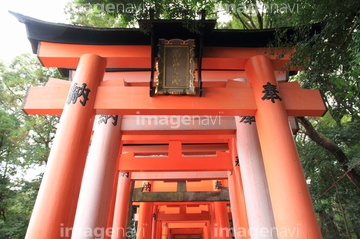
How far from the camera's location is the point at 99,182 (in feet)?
17.3

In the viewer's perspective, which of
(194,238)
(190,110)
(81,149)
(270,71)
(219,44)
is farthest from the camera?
(194,238)

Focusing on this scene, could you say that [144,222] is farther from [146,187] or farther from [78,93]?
[78,93]

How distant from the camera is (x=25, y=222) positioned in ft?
36.4

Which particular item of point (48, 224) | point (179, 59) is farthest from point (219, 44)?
point (48, 224)

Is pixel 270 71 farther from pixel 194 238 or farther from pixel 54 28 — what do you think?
pixel 194 238

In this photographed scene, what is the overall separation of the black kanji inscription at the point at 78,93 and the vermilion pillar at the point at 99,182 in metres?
1.67

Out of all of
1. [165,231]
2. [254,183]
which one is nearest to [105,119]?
[254,183]

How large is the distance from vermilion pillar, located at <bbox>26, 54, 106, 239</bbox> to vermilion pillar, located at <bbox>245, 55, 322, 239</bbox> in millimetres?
3239

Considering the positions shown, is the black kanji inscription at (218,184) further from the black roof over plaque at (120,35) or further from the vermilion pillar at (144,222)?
the black roof over plaque at (120,35)

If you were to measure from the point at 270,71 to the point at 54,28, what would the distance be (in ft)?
Answer: 15.5

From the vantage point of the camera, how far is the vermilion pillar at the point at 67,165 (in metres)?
3.35

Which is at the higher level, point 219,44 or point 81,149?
point 219,44

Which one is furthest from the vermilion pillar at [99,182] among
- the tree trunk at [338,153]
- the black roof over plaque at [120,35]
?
the tree trunk at [338,153]

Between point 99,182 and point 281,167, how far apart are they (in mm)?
3862
